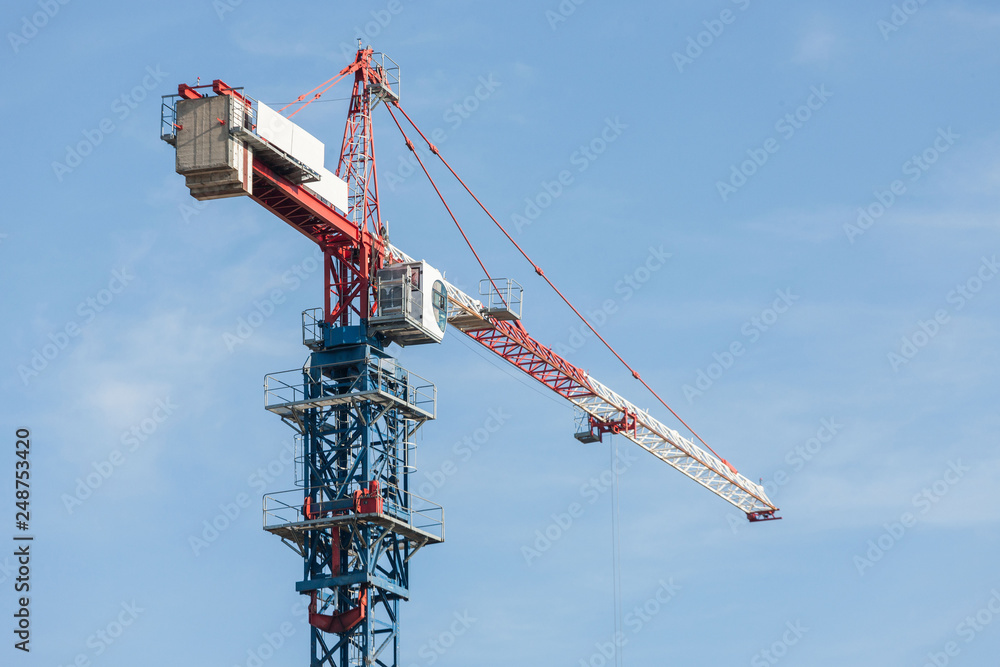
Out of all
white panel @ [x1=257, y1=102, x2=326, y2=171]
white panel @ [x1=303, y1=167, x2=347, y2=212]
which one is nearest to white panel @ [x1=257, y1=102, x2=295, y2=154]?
white panel @ [x1=257, y1=102, x2=326, y2=171]

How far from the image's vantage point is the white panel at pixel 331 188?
107438mm

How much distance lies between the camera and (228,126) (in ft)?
331

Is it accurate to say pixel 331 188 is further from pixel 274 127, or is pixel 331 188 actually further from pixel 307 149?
pixel 274 127

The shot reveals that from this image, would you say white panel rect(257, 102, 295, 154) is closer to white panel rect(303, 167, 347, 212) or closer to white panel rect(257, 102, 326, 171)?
white panel rect(257, 102, 326, 171)

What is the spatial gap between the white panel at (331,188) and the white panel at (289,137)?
100 cm

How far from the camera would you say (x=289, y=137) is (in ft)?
343

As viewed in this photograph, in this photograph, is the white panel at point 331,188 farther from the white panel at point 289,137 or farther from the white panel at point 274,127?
the white panel at point 274,127

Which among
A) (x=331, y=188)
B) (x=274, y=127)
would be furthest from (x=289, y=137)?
(x=331, y=188)

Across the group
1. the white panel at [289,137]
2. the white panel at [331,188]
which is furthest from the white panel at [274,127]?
the white panel at [331,188]

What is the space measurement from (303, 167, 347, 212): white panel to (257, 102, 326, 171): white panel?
1004mm

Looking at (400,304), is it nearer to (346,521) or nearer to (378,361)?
(378,361)

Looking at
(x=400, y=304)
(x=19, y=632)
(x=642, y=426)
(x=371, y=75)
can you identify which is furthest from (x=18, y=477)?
(x=642, y=426)

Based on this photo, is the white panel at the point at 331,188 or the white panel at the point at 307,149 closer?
the white panel at the point at 307,149

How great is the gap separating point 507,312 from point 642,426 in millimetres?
33846
